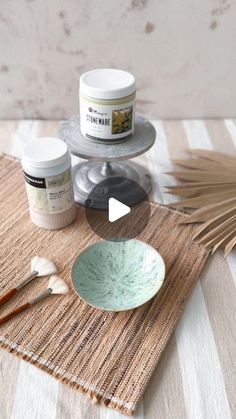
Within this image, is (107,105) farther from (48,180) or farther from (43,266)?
(43,266)

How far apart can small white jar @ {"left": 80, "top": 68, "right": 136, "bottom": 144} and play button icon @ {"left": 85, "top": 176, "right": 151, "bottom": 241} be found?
0.36ft

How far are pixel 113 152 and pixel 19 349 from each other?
0.34 m

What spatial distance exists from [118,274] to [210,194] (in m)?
0.26

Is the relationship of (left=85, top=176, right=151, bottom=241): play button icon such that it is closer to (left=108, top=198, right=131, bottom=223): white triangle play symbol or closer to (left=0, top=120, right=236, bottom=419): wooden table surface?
(left=108, top=198, right=131, bottom=223): white triangle play symbol

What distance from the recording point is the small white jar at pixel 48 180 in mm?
617

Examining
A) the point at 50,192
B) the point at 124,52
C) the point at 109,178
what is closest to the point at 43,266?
the point at 50,192

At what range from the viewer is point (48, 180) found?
2.05 feet

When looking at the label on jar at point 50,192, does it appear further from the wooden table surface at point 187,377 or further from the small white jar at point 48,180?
the wooden table surface at point 187,377

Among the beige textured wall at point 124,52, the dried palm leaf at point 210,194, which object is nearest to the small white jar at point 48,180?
the dried palm leaf at point 210,194

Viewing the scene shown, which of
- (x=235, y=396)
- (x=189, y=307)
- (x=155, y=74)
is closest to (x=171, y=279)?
(x=189, y=307)

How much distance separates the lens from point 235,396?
1.58ft

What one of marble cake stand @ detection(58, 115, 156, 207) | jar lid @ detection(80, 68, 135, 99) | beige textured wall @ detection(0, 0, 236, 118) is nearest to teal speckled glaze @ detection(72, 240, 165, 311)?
marble cake stand @ detection(58, 115, 156, 207)

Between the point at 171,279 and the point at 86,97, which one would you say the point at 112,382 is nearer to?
the point at 171,279

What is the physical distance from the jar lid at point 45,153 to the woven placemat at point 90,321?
14cm
